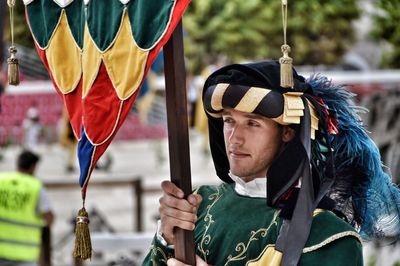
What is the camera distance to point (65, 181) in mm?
10250

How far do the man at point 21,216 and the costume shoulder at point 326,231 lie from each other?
12.1 feet

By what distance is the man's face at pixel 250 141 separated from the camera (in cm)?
335

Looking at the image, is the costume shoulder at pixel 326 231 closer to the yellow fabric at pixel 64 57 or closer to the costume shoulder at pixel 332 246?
the costume shoulder at pixel 332 246

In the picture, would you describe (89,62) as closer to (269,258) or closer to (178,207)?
(178,207)

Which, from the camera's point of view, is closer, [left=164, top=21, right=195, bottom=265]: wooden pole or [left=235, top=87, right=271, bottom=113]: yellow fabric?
[left=164, top=21, right=195, bottom=265]: wooden pole

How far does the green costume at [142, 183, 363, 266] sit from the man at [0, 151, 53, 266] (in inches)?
126

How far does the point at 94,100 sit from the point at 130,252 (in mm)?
5070

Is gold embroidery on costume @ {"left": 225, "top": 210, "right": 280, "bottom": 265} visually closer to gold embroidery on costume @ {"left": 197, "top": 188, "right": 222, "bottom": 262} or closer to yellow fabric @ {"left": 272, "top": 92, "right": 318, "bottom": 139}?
gold embroidery on costume @ {"left": 197, "top": 188, "right": 222, "bottom": 262}

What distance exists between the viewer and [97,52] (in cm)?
312

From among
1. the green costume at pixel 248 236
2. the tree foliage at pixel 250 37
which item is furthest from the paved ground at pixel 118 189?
the green costume at pixel 248 236

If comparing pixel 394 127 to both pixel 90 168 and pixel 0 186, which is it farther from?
pixel 90 168

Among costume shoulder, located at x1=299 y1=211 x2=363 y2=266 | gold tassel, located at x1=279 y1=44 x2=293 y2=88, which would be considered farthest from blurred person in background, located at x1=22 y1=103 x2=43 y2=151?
gold tassel, located at x1=279 y1=44 x2=293 y2=88

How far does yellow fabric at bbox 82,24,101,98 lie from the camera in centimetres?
313

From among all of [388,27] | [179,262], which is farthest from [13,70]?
[388,27]
